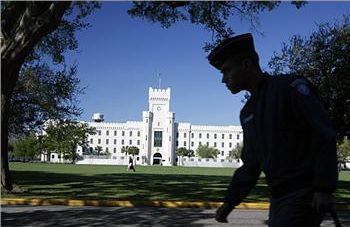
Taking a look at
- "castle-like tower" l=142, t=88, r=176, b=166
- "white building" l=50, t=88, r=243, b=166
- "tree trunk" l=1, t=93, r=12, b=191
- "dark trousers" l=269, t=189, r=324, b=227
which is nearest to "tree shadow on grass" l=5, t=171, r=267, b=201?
"tree trunk" l=1, t=93, r=12, b=191

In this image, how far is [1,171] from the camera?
16.2 metres

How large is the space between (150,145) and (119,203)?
138 meters

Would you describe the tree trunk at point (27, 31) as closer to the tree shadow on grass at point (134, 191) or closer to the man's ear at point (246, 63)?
the tree shadow on grass at point (134, 191)

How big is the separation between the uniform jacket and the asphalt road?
6779 millimetres

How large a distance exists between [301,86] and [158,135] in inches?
5984

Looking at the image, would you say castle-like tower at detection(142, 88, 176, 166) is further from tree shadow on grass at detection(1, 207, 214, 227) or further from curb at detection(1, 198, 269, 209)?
tree shadow on grass at detection(1, 207, 214, 227)

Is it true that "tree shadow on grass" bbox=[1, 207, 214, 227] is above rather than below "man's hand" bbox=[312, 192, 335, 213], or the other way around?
below

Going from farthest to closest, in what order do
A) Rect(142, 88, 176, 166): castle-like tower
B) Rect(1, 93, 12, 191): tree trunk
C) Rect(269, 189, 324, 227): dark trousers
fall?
Rect(142, 88, 176, 166): castle-like tower → Rect(1, 93, 12, 191): tree trunk → Rect(269, 189, 324, 227): dark trousers

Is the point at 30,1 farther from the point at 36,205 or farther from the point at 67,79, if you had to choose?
the point at 67,79

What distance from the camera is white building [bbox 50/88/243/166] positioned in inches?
5901

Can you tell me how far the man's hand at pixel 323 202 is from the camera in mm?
2627

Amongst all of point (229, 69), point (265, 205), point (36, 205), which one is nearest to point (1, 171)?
point (36, 205)

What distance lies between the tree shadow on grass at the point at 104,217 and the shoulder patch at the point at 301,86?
7068 millimetres

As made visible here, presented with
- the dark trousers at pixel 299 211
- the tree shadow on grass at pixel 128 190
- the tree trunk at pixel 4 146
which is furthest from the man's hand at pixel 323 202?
the tree trunk at pixel 4 146
